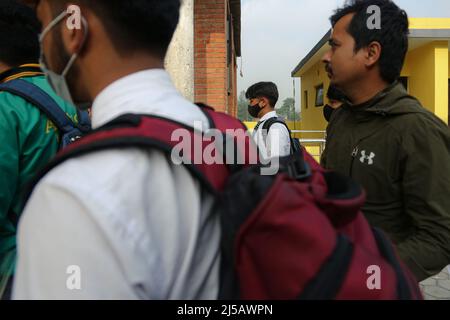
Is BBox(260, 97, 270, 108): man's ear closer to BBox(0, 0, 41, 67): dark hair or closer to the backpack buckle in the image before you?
BBox(0, 0, 41, 67): dark hair

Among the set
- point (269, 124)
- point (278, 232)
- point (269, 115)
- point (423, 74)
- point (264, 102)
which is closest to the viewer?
point (278, 232)

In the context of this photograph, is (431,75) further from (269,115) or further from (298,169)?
(298,169)

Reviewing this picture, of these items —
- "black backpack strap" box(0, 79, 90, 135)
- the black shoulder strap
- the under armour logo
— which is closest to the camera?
"black backpack strap" box(0, 79, 90, 135)

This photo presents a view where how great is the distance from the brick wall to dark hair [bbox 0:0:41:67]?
4767mm

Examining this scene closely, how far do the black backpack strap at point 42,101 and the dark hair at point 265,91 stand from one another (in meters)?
3.66

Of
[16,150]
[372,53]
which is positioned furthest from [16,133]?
[372,53]

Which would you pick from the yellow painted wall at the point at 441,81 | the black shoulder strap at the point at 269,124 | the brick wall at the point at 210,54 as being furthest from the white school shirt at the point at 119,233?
the yellow painted wall at the point at 441,81

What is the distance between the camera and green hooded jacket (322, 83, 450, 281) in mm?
1655

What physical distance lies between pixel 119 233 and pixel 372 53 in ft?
5.31

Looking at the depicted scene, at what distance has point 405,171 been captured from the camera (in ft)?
5.61

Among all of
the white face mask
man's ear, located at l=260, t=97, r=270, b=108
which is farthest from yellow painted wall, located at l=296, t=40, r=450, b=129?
the white face mask

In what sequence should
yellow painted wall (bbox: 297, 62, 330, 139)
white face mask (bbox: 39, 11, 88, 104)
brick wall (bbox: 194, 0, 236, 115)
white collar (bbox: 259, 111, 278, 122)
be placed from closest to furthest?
white face mask (bbox: 39, 11, 88, 104), white collar (bbox: 259, 111, 278, 122), brick wall (bbox: 194, 0, 236, 115), yellow painted wall (bbox: 297, 62, 330, 139)

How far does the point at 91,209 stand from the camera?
700mm
